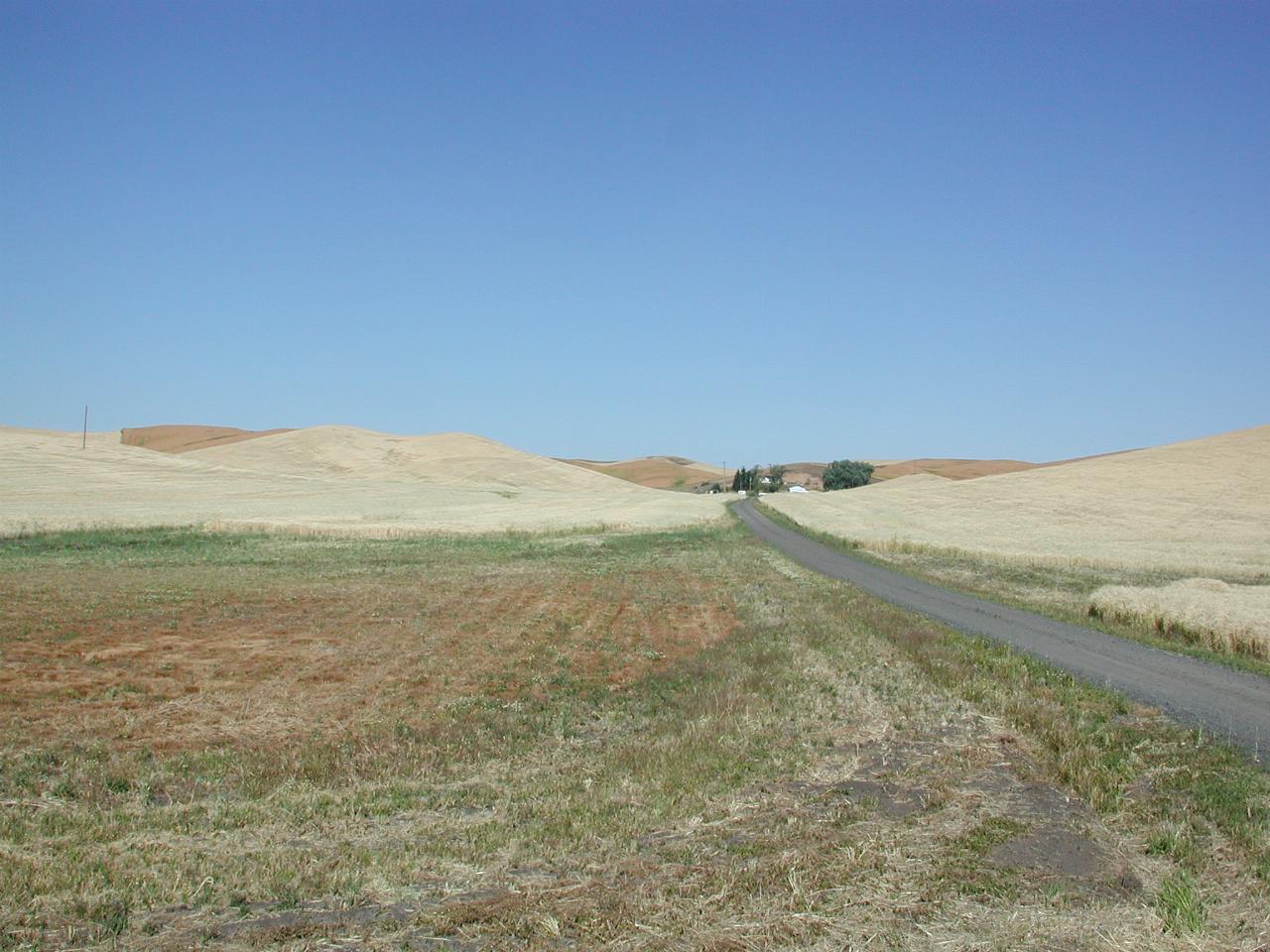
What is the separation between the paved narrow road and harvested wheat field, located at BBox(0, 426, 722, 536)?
3810cm

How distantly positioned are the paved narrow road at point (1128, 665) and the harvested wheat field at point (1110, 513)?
1621cm

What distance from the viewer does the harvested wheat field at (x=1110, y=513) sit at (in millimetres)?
42438

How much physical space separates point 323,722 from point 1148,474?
78.0 meters

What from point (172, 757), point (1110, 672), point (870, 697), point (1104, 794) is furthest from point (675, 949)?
point (1110, 672)

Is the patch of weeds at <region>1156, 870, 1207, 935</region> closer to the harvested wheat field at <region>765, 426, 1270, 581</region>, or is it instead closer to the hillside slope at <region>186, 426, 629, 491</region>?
the harvested wheat field at <region>765, 426, 1270, 581</region>

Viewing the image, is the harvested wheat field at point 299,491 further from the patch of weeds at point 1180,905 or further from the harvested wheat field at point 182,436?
the patch of weeds at point 1180,905

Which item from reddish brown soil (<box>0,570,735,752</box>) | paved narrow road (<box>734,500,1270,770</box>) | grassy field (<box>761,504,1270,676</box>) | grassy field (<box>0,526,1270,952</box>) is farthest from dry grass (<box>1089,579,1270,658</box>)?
reddish brown soil (<box>0,570,735,752</box>)

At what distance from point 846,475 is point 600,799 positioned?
546ft

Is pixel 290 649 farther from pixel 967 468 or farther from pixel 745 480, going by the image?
pixel 967 468

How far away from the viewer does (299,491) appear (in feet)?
275

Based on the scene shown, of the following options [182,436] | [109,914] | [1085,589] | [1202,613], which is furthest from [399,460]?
[109,914]

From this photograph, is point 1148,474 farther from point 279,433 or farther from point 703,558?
point 279,433

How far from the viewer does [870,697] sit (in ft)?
43.3

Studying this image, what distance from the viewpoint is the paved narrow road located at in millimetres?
11938
